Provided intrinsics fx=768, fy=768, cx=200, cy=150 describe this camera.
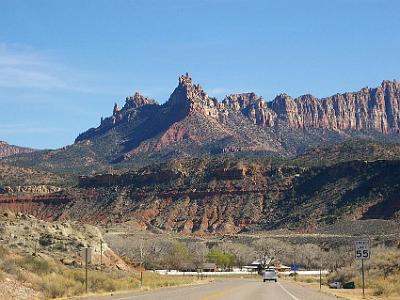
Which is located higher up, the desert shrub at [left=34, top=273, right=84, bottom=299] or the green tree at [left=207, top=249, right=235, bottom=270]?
the desert shrub at [left=34, top=273, right=84, bottom=299]

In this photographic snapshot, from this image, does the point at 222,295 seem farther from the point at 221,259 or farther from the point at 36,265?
the point at 221,259

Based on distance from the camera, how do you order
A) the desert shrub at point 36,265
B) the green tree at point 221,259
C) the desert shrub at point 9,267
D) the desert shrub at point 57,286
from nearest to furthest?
the desert shrub at point 57,286 → the desert shrub at point 9,267 → the desert shrub at point 36,265 → the green tree at point 221,259

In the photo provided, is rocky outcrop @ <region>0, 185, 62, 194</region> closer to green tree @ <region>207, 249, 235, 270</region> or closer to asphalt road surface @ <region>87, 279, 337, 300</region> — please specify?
green tree @ <region>207, 249, 235, 270</region>

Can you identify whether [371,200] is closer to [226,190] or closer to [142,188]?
[226,190]

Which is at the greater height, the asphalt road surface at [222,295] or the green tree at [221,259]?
the asphalt road surface at [222,295]

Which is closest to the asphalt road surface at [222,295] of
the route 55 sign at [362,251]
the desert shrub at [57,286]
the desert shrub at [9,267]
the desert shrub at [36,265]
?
the desert shrub at [57,286]

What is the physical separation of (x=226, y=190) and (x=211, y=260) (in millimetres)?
47072

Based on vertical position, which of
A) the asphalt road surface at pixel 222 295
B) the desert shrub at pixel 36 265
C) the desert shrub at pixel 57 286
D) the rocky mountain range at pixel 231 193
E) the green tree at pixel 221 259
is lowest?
the green tree at pixel 221 259

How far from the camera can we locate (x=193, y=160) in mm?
173750

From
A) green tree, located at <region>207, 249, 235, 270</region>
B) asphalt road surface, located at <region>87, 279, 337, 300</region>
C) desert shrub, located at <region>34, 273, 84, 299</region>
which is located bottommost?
green tree, located at <region>207, 249, 235, 270</region>

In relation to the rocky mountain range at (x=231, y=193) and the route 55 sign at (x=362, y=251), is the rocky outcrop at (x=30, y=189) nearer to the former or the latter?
the rocky mountain range at (x=231, y=193)

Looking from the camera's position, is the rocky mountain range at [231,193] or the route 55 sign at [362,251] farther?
the rocky mountain range at [231,193]

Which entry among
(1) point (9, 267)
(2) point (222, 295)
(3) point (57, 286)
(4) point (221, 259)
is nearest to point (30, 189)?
(4) point (221, 259)

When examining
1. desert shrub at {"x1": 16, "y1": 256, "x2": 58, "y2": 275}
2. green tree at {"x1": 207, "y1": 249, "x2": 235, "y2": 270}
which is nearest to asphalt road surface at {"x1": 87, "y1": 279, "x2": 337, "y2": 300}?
desert shrub at {"x1": 16, "y1": 256, "x2": 58, "y2": 275}
